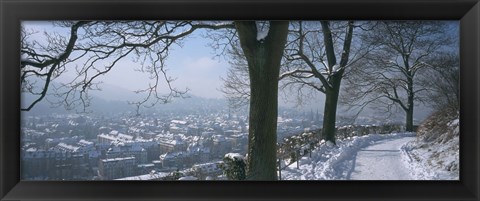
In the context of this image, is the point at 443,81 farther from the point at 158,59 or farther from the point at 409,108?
the point at 158,59

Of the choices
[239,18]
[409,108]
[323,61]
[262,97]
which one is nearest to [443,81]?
[409,108]

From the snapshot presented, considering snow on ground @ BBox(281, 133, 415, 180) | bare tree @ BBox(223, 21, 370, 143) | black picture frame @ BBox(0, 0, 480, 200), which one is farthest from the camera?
bare tree @ BBox(223, 21, 370, 143)

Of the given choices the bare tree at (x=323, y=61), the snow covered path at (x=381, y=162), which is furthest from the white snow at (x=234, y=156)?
the snow covered path at (x=381, y=162)

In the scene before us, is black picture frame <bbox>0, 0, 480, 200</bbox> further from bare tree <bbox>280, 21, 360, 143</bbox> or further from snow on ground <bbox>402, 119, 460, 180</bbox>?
bare tree <bbox>280, 21, 360, 143</bbox>

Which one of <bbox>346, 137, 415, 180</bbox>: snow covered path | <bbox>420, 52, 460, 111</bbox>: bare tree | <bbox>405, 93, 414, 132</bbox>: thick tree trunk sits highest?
<bbox>420, 52, 460, 111</bbox>: bare tree

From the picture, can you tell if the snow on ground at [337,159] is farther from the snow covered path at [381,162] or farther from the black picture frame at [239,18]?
the black picture frame at [239,18]

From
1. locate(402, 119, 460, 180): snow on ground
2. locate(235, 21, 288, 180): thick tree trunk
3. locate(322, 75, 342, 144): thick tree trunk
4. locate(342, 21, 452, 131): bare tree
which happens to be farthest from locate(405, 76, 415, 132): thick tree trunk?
locate(235, 21, 288, 180): thick tree trunk
